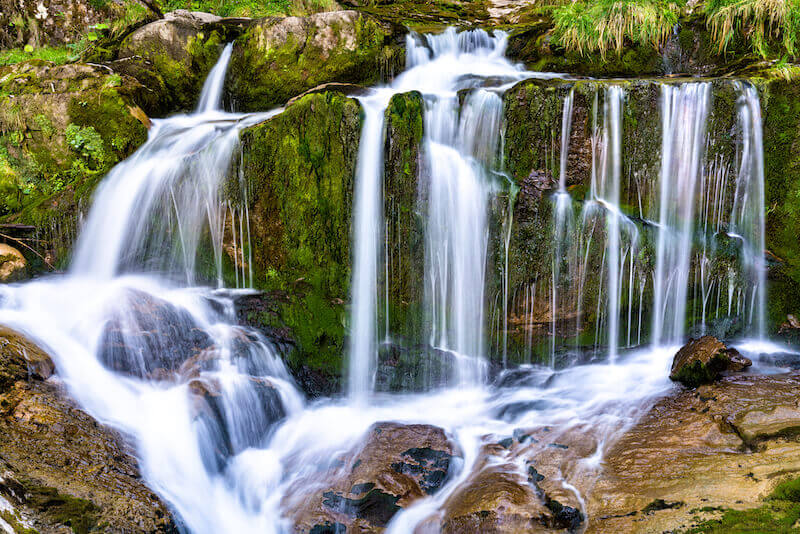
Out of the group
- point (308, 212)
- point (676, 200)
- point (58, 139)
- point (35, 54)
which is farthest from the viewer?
point (35, 54)

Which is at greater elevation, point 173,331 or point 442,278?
point 442,278

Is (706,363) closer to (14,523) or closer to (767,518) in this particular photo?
(767,518)

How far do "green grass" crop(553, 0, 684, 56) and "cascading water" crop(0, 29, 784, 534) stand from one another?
188 centimetres

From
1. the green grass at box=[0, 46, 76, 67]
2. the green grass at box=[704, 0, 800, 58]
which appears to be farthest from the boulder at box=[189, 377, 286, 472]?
the green grass at box=[704, 0, 800, 58]

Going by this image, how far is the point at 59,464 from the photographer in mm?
3387

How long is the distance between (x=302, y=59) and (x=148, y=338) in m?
5.24

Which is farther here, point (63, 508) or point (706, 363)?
point (706, 363)

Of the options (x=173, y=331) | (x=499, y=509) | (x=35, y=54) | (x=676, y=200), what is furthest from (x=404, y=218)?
(x=35, y=54)

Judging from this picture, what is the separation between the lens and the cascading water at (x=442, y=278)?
5.32 meters

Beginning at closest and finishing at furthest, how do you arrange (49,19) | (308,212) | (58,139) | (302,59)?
(308,212) → (58,139) → (302,59) → (49,19)

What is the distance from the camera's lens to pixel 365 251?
621 cm

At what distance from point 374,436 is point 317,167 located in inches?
127

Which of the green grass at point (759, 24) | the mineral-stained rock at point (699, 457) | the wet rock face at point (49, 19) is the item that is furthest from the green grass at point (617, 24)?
the wet rock face at point (49, 19)

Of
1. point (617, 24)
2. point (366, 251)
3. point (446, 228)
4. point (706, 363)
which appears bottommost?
point (706, 363)
